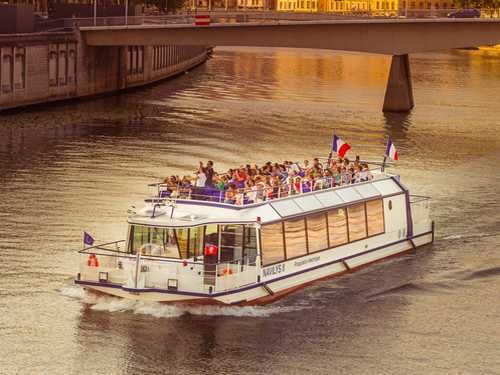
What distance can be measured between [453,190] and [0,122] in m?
34.3

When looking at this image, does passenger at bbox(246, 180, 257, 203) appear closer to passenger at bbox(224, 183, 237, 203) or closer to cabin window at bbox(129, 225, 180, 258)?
passenger at bbox(224, 183, 237, 203)

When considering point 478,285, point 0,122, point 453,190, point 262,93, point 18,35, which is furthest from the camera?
point 262,93

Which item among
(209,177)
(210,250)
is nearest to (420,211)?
(209,177)

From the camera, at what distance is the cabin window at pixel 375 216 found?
46.5m

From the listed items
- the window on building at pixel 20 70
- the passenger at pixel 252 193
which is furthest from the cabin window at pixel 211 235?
the window on building at pixel 20 70

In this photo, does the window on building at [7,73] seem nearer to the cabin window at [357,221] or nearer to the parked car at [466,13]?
the parked car at [466,13]

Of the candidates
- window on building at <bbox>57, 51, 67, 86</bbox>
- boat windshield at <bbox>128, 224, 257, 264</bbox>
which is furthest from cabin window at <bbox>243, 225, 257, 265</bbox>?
window on building at <bbox>57, 51, 67, 86</bbox>

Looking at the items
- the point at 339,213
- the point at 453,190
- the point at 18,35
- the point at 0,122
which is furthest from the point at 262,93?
the point at 339,213

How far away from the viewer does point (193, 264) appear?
126 ft

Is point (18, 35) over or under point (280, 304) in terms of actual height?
over

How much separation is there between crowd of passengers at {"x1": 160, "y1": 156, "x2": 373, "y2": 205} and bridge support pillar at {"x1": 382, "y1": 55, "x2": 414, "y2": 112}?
54.1 metres

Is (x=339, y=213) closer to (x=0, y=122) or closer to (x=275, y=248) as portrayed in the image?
(x=275, y=248)

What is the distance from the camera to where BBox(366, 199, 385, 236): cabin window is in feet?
152

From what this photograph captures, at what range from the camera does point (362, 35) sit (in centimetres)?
9806
